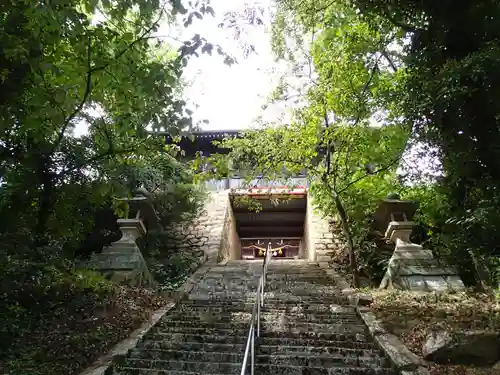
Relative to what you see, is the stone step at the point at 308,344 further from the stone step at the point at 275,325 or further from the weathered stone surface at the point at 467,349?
the weathered stone surface at the point at 467,349

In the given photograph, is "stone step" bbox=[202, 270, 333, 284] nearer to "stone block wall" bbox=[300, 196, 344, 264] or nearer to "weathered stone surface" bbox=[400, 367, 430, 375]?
"stone block wall" bbox=[300, 196, 344, 264]

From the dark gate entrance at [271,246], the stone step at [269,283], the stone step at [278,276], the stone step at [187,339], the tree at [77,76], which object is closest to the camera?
the tree at [77,76]

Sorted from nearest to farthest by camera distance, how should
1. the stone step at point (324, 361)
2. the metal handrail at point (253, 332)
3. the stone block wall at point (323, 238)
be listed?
the metal handrail at point (253, 332) < the stone step at point (324, 361) < the stone block wall at point (323, 238)

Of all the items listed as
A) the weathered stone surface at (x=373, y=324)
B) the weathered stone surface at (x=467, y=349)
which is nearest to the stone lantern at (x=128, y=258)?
the weathered stone surface at (x=373, y=324)

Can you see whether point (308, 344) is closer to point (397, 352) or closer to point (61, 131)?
point (397, 352)

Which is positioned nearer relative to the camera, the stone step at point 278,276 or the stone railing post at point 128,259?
the stone railing post at point 128,259

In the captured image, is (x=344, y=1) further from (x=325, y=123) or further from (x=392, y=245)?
(x=392, y=245)

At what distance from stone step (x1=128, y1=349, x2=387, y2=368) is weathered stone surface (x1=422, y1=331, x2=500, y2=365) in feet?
2.09

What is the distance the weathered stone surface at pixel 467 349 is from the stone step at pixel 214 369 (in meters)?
0.65

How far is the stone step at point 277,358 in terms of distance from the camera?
4.25 meters

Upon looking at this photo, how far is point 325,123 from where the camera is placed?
796cm

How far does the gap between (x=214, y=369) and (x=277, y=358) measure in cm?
79

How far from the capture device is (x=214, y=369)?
418cm

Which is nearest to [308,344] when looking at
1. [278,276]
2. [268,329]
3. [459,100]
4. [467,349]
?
[268,329]
